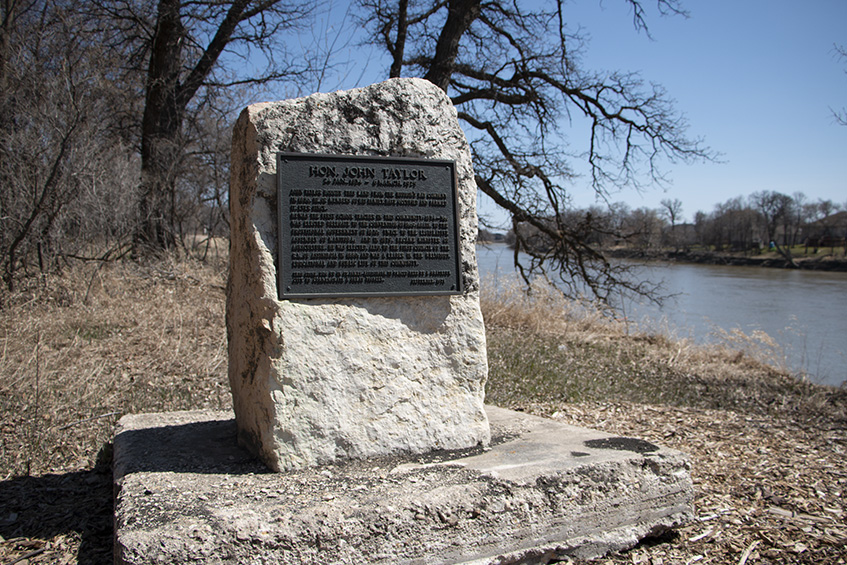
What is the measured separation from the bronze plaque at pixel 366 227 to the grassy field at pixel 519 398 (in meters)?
1.59

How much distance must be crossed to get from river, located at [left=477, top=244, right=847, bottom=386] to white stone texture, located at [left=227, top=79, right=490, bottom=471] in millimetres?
6297

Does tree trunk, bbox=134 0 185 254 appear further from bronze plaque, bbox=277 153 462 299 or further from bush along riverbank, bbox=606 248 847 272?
bush along riverbank, bbox=606 248 847 272

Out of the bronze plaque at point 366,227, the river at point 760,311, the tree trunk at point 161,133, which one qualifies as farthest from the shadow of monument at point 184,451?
the river at point 760,311

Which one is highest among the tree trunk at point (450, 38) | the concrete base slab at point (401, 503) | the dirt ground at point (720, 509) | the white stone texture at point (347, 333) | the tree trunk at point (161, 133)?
the tree trunk at point (450, 38)

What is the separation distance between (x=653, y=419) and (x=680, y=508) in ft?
7.42

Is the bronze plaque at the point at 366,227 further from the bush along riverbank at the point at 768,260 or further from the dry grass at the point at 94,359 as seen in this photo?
the bush along riverbank at the point at 768,260

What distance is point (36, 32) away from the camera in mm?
7500

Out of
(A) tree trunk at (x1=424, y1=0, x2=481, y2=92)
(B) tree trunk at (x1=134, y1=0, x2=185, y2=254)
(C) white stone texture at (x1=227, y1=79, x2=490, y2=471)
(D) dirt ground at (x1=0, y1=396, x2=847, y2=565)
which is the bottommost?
(D) dirt ground at (x1=0, y1=396, x2=847, y2=565)

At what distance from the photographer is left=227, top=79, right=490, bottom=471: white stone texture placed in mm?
2863

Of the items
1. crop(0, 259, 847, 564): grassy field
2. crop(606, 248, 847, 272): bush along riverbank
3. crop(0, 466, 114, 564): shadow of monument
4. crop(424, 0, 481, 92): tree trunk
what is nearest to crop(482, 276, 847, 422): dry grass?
crop(0, 259, 847, 564): grassy field

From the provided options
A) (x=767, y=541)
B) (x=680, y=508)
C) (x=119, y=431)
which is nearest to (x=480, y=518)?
(x=680, y=508)

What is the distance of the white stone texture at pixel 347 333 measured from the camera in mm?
2863

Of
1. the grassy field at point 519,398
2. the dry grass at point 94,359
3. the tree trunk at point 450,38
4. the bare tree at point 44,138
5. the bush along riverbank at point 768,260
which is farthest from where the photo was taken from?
the bush along riverbank at point 768,260

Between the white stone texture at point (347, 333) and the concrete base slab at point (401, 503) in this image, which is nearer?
the concrete base slab at point (401, 503)
